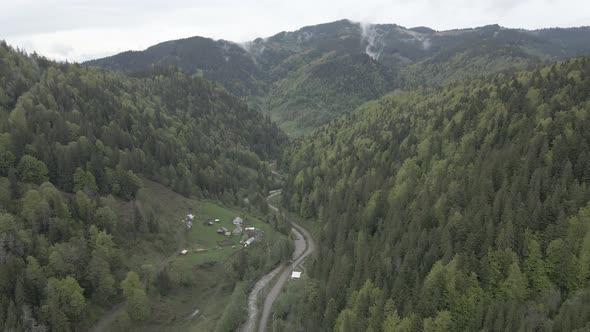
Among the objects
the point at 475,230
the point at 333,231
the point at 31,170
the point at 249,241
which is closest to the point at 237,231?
the point at 249,241

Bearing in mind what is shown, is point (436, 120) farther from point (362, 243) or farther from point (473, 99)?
point (362, 243)

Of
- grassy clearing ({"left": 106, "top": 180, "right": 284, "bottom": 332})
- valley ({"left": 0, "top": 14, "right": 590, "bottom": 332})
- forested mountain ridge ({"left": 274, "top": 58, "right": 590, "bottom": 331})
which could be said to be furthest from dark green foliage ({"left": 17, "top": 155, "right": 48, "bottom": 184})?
forested mountain ridge ({"left": 274, "top": 58, "right": 590, "bottom": 331})

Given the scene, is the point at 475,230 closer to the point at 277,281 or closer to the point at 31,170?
the point at 277,281

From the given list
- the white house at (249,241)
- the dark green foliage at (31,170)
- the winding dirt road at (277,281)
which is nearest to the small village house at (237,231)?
the white house at (249,241)

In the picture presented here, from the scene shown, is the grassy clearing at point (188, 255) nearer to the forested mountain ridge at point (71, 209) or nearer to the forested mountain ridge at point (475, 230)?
the forested mountain ridge at point (71, 209)

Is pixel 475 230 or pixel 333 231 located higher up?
pixel 475 230

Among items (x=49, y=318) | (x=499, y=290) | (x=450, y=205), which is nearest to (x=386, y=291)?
(x=499, y=290)

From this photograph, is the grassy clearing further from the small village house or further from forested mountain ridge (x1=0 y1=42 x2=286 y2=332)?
the small village house
